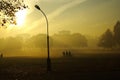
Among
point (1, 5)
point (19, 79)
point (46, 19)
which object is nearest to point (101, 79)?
point (19, 79)

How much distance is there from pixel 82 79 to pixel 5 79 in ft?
26.5

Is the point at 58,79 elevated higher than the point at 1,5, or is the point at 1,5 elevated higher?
the point at 1,5

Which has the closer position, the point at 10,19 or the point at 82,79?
the point at 10,19

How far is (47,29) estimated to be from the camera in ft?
166

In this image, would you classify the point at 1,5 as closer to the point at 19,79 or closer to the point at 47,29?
the point at 19,79

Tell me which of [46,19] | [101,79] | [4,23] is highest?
[46,19]

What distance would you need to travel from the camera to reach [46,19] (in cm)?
4981

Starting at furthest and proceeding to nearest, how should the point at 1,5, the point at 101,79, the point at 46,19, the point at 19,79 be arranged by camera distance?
1. the point at 46,19
2. the point at 19,79
3. the point at 101,79
4. the point at 1,5

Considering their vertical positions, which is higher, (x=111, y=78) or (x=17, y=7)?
(x=17, y=7)

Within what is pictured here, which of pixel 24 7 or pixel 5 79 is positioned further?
pixel 5 79

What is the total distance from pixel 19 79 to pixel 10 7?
9.18 meters

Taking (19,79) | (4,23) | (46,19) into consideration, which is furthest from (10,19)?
(46,19)

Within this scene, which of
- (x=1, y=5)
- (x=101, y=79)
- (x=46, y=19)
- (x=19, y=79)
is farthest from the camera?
(x=46, y=19)

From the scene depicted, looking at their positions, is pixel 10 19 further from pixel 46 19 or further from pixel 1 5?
pixel 46 19
